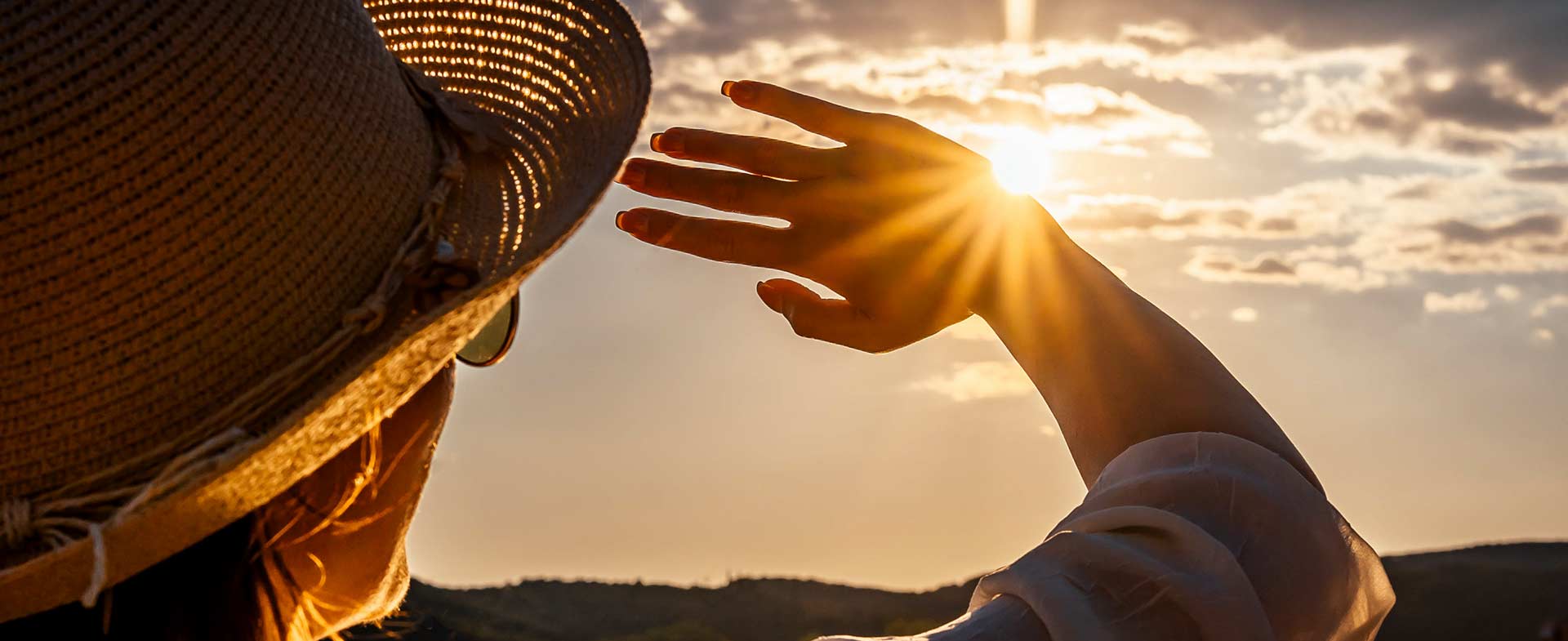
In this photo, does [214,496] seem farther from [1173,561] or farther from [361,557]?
[1173,561]

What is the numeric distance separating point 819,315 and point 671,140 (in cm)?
44

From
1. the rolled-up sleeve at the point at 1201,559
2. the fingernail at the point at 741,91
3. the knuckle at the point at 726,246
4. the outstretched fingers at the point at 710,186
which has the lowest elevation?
the rolled-up sleeve at the point at 1201,559

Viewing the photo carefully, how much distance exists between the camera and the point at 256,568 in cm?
184

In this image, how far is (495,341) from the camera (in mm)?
2326

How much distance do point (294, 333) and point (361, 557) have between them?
1.42 feet

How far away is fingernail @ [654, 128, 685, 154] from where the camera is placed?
6.66ft

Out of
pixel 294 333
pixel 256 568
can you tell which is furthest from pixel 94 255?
pixel 256 568

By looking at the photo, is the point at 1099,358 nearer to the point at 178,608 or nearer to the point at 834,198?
the point at 834,198

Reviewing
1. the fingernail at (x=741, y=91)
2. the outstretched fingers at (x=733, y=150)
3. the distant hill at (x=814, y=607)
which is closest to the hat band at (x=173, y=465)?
the outstretched fingers at (x=733, y=150)

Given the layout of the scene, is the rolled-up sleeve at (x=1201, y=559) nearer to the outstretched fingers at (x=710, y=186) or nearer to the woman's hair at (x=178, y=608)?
the outstretched fingers at (x=710, y=186)

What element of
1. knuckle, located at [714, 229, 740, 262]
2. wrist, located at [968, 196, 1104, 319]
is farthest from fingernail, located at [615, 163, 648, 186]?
wrist, located at [968, 196, 1104, 319]

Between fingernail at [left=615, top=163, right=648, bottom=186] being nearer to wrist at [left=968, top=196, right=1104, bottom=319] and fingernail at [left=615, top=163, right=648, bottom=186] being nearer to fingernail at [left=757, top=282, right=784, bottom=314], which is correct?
fingernail at [left=757, top=282, right=784, bottom=314]

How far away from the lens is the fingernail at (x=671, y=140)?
Answer: 2.03 meters

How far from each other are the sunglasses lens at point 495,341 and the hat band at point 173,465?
40 cm
